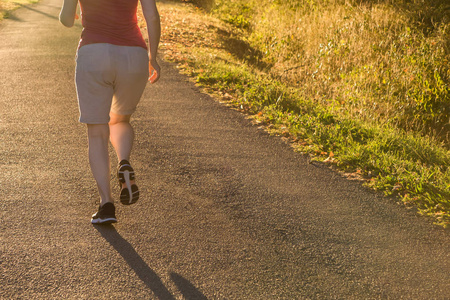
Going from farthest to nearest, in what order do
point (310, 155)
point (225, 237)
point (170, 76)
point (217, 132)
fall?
point (170, 76)
point (217, 132)
point (310, 155)
point (225, 237)

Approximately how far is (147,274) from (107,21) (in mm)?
1804

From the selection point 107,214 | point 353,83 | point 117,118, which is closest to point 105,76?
point 117,118

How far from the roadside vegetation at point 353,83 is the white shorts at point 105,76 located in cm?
285

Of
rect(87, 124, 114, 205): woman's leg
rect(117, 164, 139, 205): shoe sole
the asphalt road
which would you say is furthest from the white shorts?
the asphalt road

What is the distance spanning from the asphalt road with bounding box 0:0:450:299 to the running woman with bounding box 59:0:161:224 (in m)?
0.52

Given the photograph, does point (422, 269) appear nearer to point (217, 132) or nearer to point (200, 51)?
point (217, 132)

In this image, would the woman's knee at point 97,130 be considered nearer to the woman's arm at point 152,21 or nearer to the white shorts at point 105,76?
the white shorts at point 105,76

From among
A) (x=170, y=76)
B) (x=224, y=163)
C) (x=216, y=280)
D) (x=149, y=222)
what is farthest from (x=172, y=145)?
(x=170, y=76)

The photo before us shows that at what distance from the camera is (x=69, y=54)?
476 inches

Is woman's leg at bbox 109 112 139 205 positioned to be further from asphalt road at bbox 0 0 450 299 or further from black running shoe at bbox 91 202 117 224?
asphalt road at bbox 0 0 450 299

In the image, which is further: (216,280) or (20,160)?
(20,160)

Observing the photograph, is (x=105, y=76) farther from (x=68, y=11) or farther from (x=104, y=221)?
(x=104, y=221)

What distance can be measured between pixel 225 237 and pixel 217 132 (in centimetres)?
300

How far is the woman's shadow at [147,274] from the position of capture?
10.3 ft
